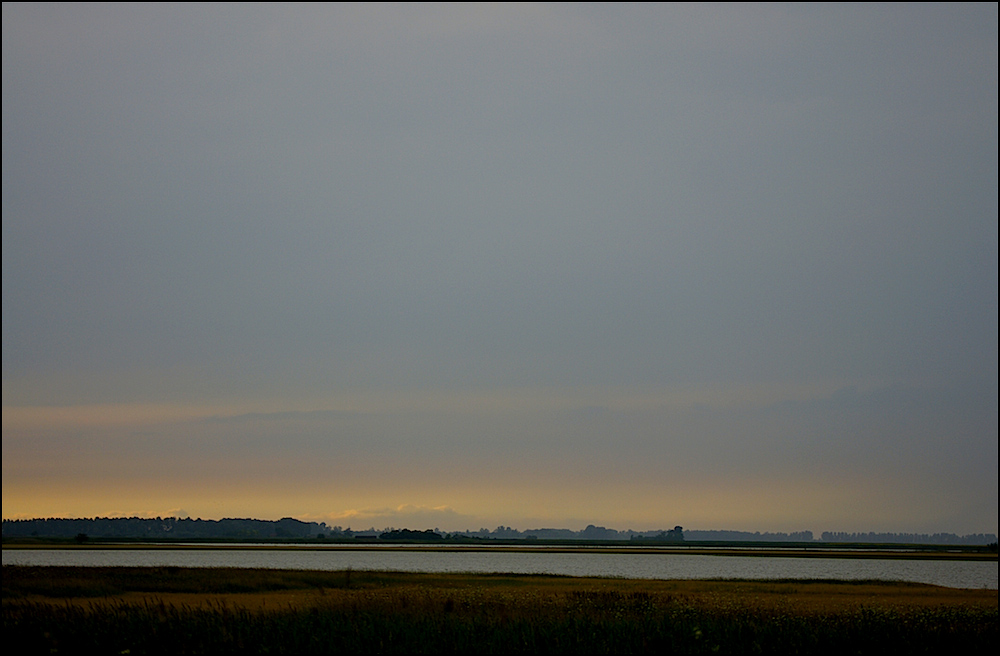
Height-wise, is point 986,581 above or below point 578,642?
below

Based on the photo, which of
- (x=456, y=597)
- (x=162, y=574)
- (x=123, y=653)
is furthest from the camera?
(x=162, y=574)

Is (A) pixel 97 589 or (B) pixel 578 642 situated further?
(A) pixel 97 589

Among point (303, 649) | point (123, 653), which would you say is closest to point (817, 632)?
point (303, 649)

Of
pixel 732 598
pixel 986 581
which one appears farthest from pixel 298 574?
pixel 986 581

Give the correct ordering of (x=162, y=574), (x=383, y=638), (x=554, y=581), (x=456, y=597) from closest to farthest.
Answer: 1. (x=383, y=638)
2. (x=456, y=597)
3. (x=162, y=574)
4. (x=554, y=581)

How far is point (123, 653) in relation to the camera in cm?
1525

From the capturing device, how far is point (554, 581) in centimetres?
5769

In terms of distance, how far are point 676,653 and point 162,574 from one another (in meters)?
45.1

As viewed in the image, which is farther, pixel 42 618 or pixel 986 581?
pixel 986 581

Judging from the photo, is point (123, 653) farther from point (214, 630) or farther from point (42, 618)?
point (42, 618)

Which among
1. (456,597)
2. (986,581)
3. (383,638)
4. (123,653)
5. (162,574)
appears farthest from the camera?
(986,581)

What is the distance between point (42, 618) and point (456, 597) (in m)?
20.7

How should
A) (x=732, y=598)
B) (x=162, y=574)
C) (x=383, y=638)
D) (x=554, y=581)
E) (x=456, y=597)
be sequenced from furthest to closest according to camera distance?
1. (x=554, y=581)
2. (x=162, y=574)
3. (x=732, y=598)
4. (x=456, y=597)
5. (x=383, y=638)

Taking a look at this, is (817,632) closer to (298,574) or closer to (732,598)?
(732,598)
